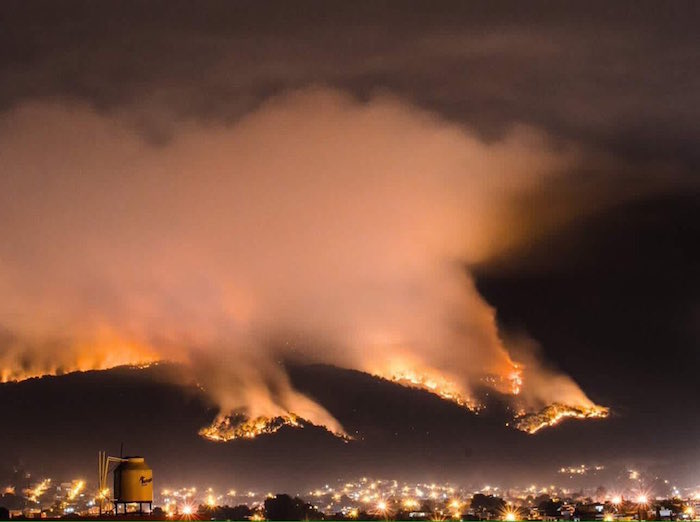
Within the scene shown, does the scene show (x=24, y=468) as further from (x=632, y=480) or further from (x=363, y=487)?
(x=632, y=480)

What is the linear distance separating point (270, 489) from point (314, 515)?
2862 inches

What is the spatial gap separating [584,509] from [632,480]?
350 feet

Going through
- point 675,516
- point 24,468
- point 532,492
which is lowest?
point 675,516

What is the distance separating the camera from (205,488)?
7470 inches

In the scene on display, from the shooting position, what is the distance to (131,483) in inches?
2817

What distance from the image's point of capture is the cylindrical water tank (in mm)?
71312

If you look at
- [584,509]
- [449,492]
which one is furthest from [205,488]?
[584,509]

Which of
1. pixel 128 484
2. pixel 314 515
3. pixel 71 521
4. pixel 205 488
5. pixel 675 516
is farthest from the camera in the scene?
pixel 205 488

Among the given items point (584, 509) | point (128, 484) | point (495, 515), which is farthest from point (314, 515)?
point (128, 484)

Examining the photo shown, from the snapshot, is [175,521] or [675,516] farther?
[675,516]

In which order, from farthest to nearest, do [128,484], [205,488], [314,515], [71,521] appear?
1. [205,488]
2. [314,515]
3. [128,484]
4. [71,521]

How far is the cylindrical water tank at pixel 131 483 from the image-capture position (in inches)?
2808

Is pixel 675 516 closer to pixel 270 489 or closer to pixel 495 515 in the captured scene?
pixel 495 515

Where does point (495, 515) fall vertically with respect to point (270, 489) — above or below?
below
